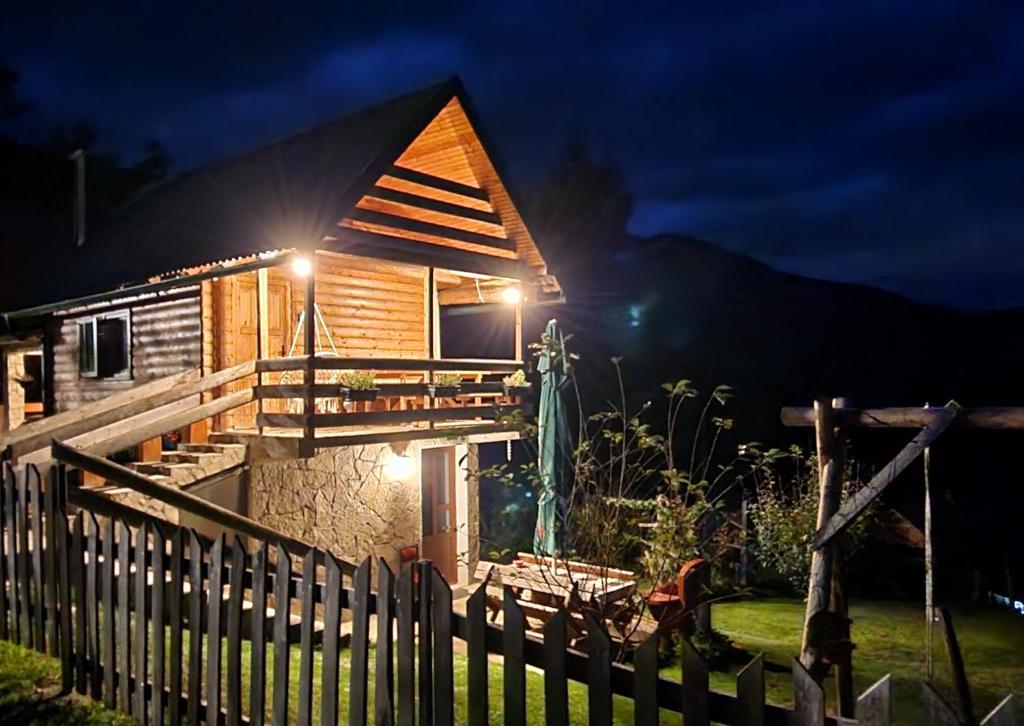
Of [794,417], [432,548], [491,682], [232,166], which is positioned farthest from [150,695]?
[232,166]

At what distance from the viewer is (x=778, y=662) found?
1054cm

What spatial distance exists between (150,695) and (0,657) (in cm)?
192

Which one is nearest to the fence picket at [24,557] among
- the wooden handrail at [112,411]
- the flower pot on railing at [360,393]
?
the wooden handrail at [112,411]

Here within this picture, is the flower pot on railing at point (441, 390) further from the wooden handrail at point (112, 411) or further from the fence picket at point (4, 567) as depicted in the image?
the fence picket at point (4, 567)

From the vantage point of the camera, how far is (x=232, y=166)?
1852 centimetres

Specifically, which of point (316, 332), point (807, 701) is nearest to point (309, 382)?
point (316, 332)

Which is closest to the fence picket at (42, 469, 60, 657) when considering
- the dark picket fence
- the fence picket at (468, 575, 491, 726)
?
the dark picket fence

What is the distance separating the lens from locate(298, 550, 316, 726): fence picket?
4363mm

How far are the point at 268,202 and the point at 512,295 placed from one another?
210 inches

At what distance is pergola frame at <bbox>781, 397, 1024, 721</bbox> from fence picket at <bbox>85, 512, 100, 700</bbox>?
626cm

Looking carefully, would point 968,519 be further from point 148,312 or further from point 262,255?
point 148,312

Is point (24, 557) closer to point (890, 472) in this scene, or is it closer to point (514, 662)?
point (514, 662)

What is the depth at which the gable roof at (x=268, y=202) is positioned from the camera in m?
12.2

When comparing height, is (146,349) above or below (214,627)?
above
